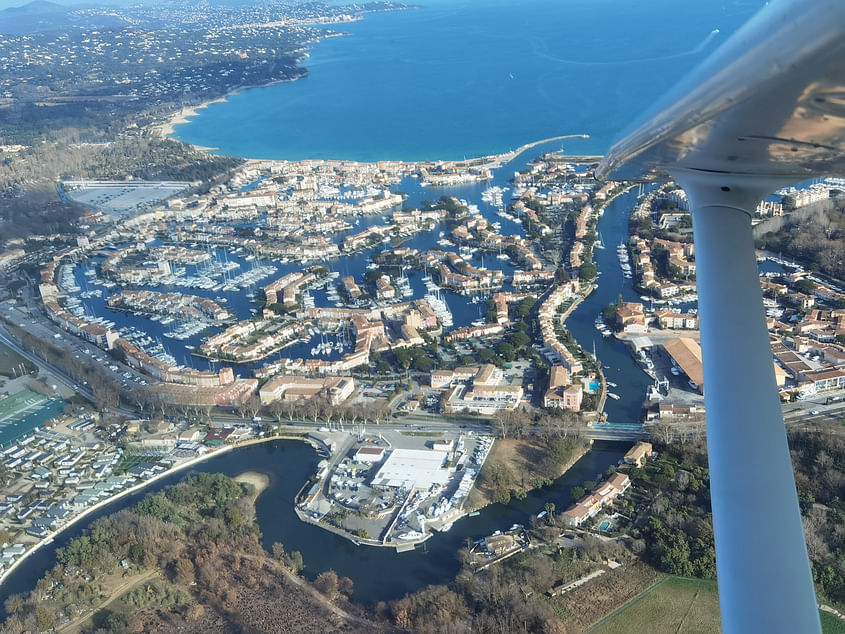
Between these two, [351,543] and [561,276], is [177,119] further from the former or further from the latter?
[351,543]

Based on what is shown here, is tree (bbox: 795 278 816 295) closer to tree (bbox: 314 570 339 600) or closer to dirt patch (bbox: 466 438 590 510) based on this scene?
dirt patch (bbox: 466 438 590 510)

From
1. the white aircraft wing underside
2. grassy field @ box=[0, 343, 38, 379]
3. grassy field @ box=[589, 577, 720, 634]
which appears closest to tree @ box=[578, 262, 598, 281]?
grassy field @ box=[589, 577, 720, 634]

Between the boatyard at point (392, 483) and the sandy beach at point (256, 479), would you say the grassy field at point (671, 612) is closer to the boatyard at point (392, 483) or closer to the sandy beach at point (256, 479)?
the boatyard at point (392, 483)

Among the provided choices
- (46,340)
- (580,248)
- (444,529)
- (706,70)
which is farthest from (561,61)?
(706,70)

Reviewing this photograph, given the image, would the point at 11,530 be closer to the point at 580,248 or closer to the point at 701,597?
the point at 701,597

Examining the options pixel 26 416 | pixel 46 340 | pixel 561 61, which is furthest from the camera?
pixel 561 61
